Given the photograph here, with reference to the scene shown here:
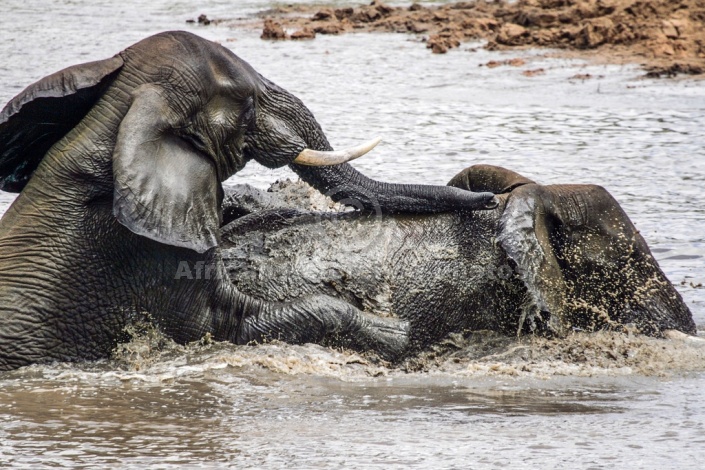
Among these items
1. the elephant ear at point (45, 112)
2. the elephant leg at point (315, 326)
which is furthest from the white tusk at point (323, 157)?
the elephant ear at point (45, 112)

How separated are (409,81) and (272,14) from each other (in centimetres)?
884

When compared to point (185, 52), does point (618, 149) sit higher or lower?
lower

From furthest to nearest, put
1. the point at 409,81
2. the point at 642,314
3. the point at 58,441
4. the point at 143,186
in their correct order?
the point at 409,81, the point at 642,314, the point at 143,186, the point at 58,441

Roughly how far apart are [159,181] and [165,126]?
0.29 meters

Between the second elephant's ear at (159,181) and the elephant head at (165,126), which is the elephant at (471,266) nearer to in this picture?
the elephant head at (165,126)

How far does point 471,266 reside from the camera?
7.52 meters

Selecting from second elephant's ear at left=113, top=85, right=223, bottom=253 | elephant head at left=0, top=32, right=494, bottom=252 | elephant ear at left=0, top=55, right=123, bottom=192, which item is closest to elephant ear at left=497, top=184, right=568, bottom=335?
elephant head at left=0, top=32, right=494, bottom=252

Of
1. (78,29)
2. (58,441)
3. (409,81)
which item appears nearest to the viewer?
(58,441)

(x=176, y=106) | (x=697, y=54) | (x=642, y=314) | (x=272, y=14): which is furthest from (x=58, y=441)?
(x=272, y=14)

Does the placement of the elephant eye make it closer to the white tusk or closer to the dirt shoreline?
the white tusk

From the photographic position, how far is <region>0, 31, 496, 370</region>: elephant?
21.8 feet

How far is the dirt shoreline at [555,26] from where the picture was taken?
1950 cm

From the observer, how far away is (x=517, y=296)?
7.43m

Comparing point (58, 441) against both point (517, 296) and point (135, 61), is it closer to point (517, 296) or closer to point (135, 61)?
point (135, 61)
